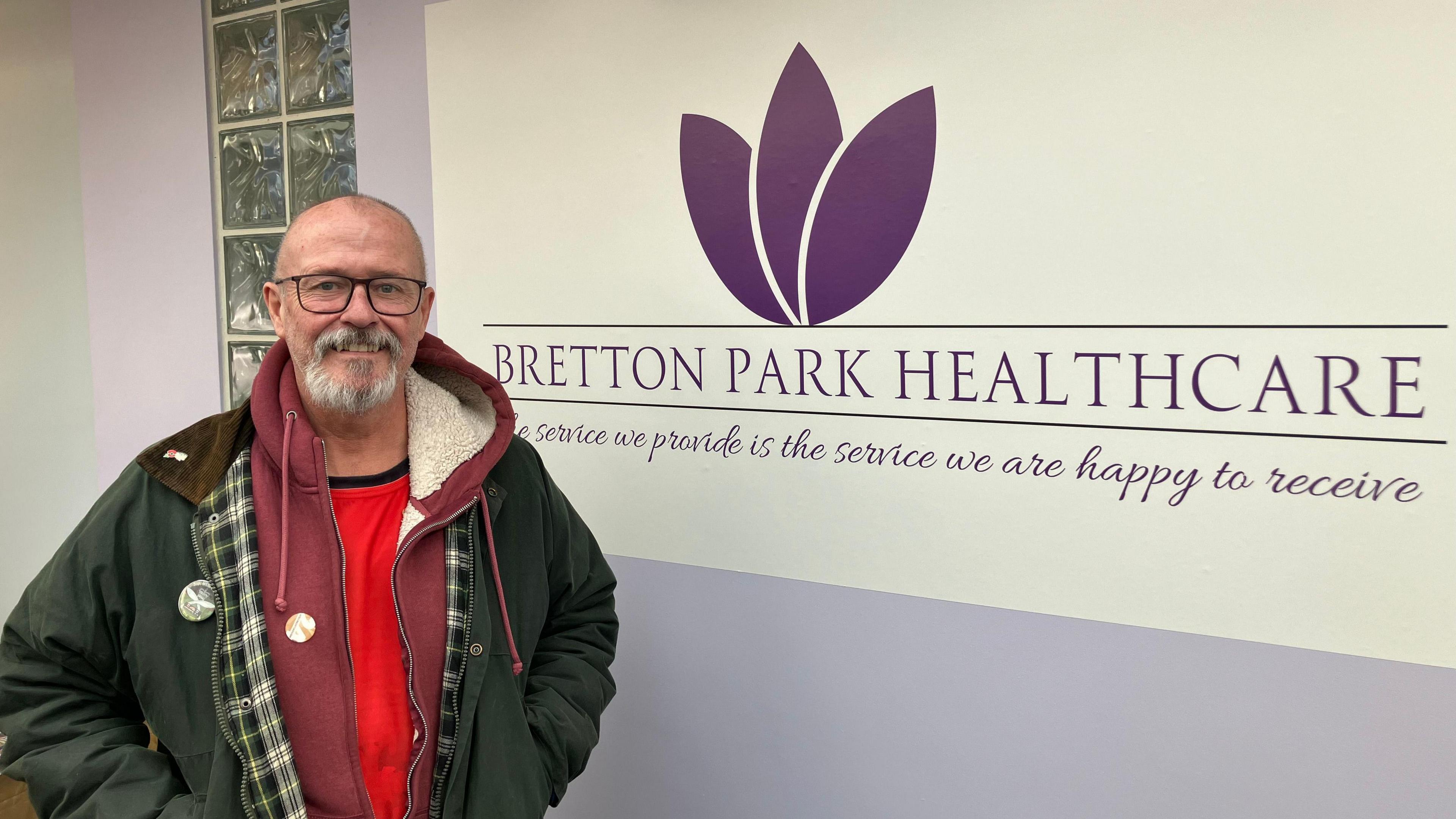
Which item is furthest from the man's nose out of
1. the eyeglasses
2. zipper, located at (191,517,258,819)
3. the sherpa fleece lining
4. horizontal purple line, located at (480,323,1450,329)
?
horizontal purple line, located at (480,323,1450,329)

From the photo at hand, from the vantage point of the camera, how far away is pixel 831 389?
70.3 inches

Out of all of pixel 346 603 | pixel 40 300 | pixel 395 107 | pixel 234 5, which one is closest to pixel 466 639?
pixel 346 603

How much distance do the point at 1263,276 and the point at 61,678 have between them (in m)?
1.72

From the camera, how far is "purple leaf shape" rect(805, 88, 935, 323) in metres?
1.67

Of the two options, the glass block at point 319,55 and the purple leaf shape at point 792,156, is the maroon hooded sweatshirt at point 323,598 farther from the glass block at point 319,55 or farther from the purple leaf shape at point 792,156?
the glass block at point 319,55

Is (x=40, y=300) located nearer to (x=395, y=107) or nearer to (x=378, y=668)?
(x=395, y=107)

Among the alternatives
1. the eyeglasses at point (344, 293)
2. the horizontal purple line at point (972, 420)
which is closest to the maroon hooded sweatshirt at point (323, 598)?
the eyeglasses at point (344, 293)

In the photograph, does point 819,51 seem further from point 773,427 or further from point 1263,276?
point 1263,276

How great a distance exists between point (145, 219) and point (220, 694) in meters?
2.03

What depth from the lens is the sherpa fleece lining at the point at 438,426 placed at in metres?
1.34

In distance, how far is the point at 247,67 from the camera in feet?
8.29

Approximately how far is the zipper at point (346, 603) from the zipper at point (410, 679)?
0.03 m

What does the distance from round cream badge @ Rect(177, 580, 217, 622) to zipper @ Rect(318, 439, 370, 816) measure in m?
0.15

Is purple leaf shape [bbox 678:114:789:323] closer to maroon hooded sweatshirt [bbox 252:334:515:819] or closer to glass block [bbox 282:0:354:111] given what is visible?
maroon hooded sweatshirt [bbox 252:334:515:819]
